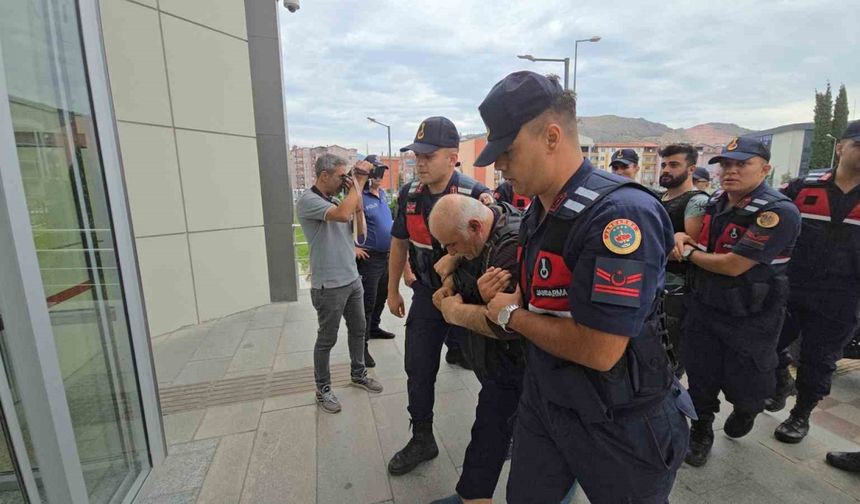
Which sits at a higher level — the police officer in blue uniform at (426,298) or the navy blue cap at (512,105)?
the navy blue cap at (512,105)

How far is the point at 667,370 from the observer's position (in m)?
1.29

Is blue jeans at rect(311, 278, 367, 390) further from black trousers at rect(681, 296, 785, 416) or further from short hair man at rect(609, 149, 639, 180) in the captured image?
short hair man at rect(609, 149, 639, 180)

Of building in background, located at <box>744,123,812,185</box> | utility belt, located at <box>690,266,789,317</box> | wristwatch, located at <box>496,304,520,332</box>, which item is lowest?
utility belt, located at <box>690,266,789,317</box>

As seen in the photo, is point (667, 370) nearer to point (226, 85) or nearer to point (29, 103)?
point (29, 103)

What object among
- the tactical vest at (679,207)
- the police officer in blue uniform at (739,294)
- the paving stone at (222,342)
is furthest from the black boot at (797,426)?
the paving stone at (222,342)

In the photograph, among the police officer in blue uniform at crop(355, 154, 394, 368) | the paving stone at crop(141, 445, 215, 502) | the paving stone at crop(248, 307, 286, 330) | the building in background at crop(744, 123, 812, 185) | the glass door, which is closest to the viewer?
the glass door

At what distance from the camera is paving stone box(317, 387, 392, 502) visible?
230 cm

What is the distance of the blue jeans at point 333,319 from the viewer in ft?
9.95

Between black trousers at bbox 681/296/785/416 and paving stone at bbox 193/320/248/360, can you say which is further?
paving stone at bbox 193/320/248/360

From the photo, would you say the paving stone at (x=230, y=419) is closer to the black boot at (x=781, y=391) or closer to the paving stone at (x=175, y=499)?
the paving stone at (x=175, y=499)

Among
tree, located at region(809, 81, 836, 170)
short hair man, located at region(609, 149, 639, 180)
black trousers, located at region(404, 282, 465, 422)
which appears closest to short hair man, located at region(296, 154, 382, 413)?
black trousers, located at region(404, 282, 465, 422)

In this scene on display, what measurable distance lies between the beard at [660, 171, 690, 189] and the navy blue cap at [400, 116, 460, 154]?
1.89 meters

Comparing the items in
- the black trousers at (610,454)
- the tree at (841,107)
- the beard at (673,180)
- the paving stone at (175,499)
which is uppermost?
the tree at (841,107)

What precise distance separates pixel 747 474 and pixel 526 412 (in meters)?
1.84
